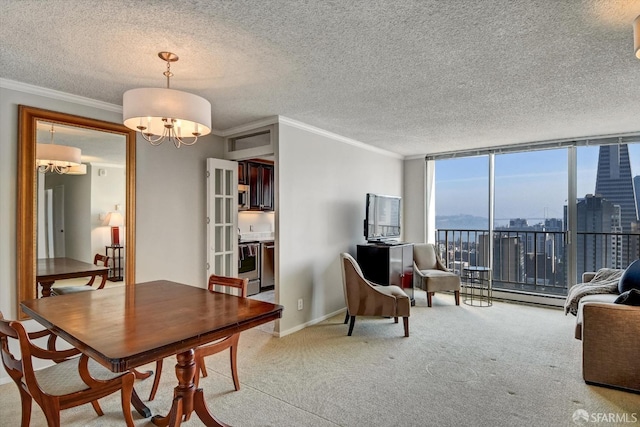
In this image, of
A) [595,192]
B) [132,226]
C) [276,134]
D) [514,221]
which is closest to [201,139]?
[276,134]

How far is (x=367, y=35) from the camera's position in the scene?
6.60 ft

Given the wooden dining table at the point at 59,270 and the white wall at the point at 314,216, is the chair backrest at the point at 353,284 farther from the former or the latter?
the wooden dining table at the point at 59,270

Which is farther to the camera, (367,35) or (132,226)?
(132,226)

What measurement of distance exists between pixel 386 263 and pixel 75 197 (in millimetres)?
3360

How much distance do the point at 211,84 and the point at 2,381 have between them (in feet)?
9.19

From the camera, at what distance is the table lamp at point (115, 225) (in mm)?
3254

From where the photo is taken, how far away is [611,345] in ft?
8.37

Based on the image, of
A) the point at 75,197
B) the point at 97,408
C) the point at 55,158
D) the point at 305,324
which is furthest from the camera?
the point at 305,324

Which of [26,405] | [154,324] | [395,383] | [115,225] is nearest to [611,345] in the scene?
[395,383]

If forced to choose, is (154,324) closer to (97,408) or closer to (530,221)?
(97,408)

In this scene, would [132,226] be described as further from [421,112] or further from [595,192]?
[595,192]

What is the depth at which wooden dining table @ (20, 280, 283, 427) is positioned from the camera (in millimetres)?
1415

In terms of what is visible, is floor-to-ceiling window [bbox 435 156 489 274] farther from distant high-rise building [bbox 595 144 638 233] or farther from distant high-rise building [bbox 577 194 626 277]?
distant high-rise building [bbox 595 144 638 233]

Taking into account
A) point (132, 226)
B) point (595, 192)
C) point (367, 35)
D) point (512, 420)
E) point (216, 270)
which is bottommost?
point (512, 420)
